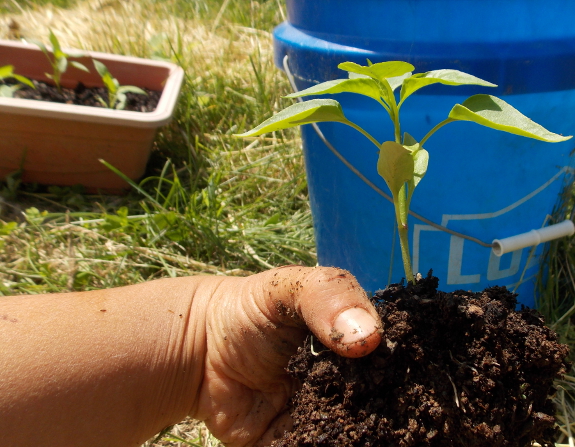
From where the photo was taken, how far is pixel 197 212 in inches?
61.6

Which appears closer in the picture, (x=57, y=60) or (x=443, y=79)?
(x=443, y=79)

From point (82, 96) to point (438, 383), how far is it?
6.30 feet

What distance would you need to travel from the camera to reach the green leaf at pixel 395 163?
59cm

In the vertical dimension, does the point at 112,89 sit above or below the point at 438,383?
above

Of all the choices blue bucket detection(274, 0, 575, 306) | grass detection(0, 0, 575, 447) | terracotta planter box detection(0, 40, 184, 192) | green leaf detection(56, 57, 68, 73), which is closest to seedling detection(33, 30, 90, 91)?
green leaf detection(56, 57, 68, 73)

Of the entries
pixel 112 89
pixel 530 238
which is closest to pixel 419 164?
pixel 530 238

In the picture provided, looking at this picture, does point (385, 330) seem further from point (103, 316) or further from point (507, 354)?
point (103, 316)

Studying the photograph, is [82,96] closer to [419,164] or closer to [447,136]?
[447,136]

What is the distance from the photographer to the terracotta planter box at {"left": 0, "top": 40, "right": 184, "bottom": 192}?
5.42 ft

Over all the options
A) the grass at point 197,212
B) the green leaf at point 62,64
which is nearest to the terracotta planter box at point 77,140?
the grass at point 197,212

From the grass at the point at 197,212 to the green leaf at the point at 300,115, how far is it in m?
0.74

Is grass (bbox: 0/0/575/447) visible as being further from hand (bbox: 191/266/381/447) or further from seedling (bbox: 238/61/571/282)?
seedling (bbox: 238/61/571/282)

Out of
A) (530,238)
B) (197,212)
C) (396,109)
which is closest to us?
(396,109)

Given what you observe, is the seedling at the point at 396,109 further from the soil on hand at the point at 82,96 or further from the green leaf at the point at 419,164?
the soil on hand at the point at 82,96
